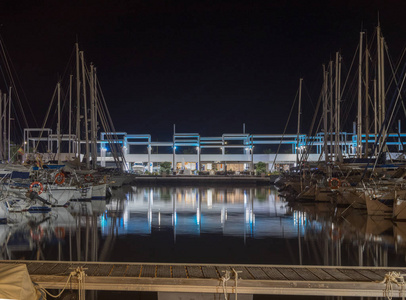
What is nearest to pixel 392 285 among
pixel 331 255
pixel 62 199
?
pixel 331 255

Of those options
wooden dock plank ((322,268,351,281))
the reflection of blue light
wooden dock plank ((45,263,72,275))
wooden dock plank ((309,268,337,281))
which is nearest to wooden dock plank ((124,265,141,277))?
wooden dock plank ((45,263,72,275))

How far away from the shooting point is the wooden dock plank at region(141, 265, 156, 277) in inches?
342

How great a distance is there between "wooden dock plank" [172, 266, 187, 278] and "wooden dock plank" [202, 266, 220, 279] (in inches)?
17.1

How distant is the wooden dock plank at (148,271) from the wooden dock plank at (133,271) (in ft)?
0.34

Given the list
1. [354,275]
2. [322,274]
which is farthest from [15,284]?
[354,275]

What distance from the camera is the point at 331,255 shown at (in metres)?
13.7

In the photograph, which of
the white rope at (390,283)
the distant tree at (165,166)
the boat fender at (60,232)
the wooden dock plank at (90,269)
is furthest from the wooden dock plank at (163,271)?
the distant tree at (165,166)

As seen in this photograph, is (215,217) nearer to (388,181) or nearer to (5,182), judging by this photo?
(388,181)

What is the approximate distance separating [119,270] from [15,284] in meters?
2.57

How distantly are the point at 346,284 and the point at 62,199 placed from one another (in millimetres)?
22839

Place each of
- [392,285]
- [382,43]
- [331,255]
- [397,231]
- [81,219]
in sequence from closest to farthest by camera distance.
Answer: [392,285] < [331,255] < [397,231] < [81,219] < [382,43]

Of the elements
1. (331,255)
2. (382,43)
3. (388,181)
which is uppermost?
(382,43)

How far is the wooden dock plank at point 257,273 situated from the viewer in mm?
8570

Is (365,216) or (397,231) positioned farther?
(365,216)
